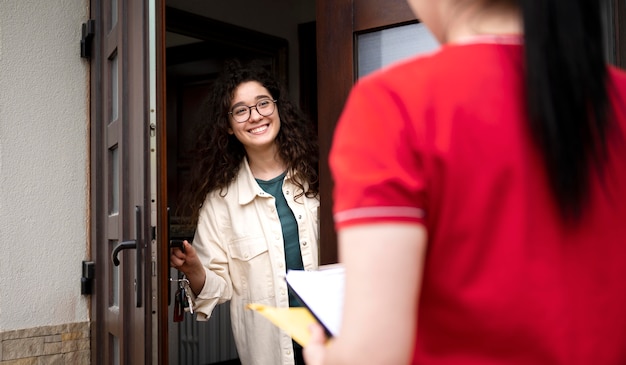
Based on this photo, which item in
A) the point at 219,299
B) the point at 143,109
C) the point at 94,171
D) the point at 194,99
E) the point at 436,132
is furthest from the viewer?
the point at 194,99

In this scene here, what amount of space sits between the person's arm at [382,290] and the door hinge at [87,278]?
2605 mm

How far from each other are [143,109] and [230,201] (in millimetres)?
620

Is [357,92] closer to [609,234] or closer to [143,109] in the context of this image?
[609,234]

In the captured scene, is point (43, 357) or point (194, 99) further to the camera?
point (194, 99)

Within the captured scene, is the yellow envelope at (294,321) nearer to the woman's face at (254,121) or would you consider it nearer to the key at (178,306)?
the key at (178,306)

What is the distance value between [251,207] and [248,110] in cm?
37

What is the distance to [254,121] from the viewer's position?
278 cm

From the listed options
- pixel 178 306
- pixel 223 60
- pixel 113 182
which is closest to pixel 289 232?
pixel 178 306

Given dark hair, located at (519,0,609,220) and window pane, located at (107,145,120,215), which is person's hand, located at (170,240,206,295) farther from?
dark hair, located at (519,0,609,220)

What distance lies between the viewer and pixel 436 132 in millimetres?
728

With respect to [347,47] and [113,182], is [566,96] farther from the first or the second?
[113,182]

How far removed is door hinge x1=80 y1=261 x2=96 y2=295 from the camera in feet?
10.3

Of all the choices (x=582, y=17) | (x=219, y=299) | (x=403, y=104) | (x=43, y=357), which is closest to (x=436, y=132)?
(x=403, y=104)

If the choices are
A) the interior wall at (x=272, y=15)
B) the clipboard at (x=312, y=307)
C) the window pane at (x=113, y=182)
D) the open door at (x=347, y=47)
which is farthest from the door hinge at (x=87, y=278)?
the clipboard at (x=312, y=307)
